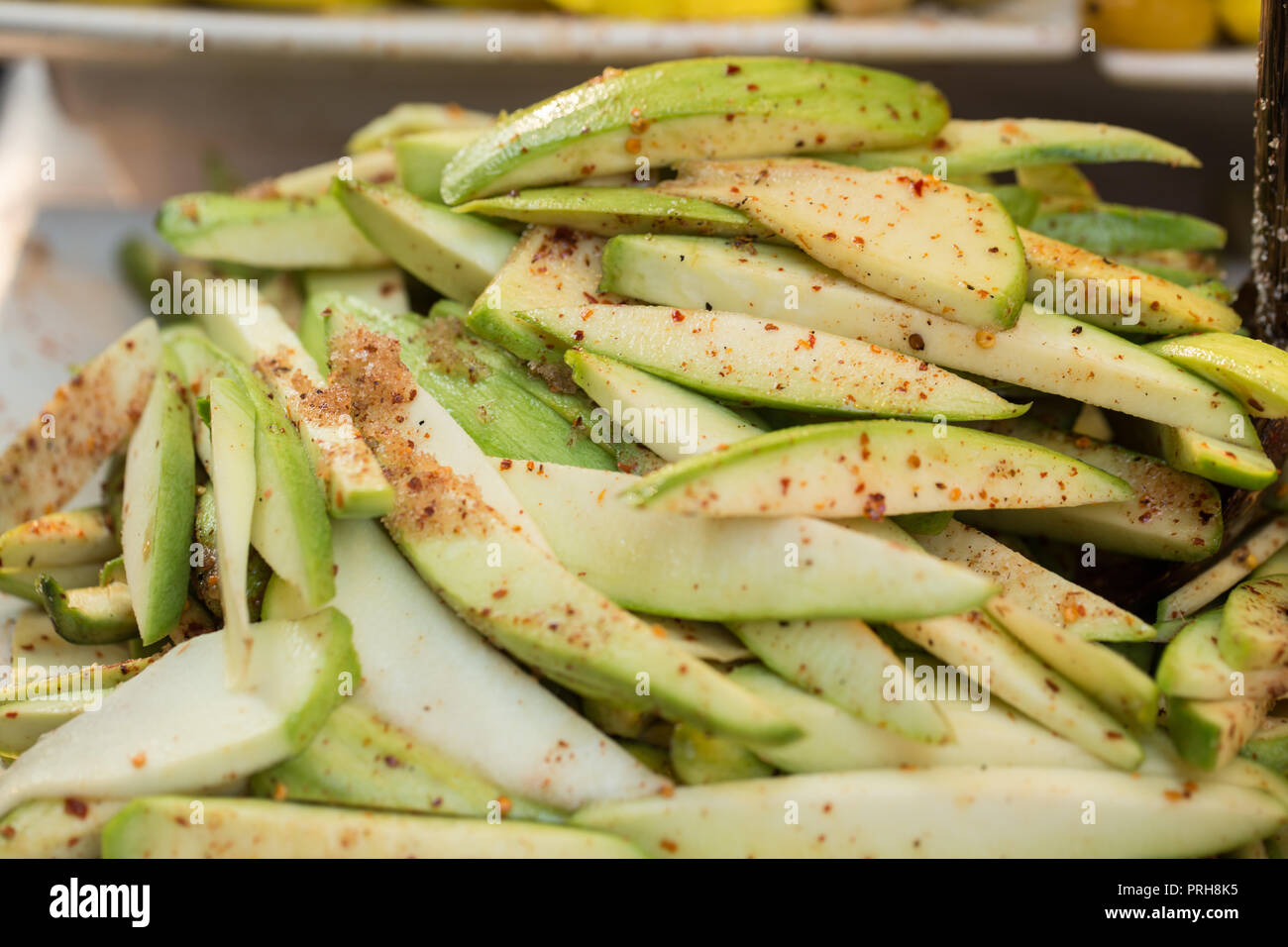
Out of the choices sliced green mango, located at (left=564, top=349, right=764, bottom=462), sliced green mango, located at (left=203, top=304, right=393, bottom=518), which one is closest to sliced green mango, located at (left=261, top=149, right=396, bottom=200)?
sliced green mango, located at (left=203, top=304, right=393, bottom=518)

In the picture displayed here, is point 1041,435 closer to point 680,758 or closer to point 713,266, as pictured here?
point 713,266

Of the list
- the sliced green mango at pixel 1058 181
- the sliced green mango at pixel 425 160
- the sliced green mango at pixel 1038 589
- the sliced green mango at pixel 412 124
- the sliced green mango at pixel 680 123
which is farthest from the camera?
the sliced green mango at pixel 412 124

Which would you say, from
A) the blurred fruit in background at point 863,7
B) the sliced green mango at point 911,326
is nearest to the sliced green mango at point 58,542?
the sliced green mango at point 911,326

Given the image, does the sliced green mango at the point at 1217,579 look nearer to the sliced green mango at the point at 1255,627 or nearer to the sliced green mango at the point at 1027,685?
the sliced green mango at the point at 1255,627

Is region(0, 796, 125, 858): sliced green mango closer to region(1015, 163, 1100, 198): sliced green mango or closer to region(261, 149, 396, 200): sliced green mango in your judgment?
region(261, 149, 396, 200): sliced green mango

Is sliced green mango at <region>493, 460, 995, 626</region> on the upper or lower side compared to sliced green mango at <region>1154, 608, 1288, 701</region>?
upper

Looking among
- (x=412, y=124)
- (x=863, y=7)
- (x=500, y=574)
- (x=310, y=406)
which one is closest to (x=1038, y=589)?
(x=500, y=574)
